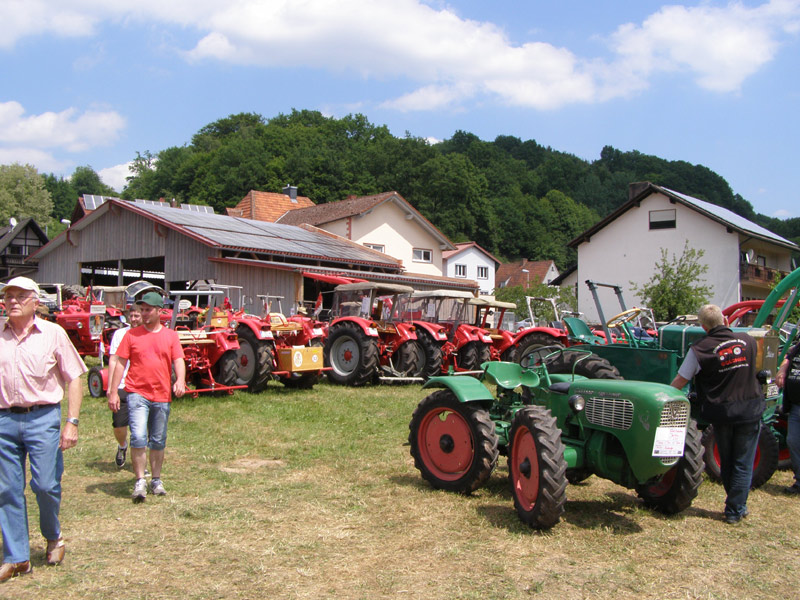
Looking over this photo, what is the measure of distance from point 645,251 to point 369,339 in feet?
78.5

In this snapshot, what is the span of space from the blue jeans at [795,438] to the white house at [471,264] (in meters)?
40.1

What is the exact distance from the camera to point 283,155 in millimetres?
57875

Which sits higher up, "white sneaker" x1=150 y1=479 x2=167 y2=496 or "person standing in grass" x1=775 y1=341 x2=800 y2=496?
"person standing in grass" x1=775 y1=341 x2=800 y2=496

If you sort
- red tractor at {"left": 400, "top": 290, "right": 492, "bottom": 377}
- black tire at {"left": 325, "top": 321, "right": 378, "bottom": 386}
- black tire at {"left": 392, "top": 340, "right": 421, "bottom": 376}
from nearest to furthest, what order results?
black tire at {"left": 325, "top": 321, "right": 378, "bottom": 386}
black tire at {"left": 392, "top": 340, "right": 421, "bottom": 376}
red tractor at {"left": 400, "top": 290, "right": 492, "bottom": 377}

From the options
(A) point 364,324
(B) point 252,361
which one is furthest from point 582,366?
(A) point 364,324

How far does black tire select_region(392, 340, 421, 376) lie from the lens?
521 inches

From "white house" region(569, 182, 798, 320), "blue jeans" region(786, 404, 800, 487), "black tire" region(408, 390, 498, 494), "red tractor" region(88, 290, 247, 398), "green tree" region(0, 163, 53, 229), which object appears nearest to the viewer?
"black tire" region(408, 390, 498, 494)

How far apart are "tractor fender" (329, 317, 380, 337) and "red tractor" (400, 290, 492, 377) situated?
1.04m

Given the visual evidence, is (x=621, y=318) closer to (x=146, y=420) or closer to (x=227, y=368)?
(x=227, y=368)

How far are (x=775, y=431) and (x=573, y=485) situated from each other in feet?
8.04

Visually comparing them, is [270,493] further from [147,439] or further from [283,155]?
Answer: [283,155]

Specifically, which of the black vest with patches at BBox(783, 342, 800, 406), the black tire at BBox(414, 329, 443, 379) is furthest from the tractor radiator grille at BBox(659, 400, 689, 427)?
the black tire at BBox(414, 329, 443, 379)

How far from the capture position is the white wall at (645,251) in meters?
31.1

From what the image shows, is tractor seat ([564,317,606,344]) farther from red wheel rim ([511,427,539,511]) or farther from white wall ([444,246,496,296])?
white wall ([444,246,496,296])
